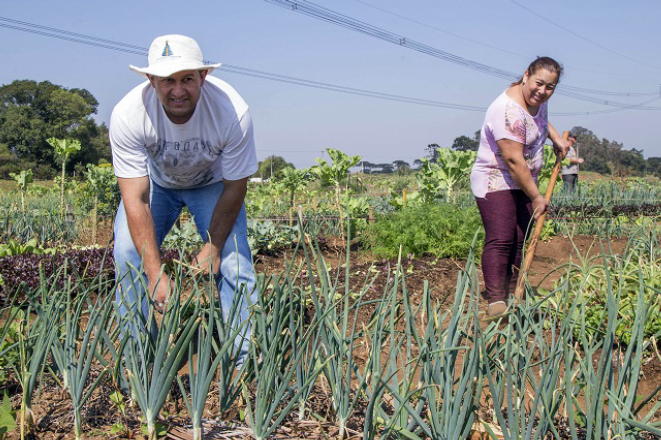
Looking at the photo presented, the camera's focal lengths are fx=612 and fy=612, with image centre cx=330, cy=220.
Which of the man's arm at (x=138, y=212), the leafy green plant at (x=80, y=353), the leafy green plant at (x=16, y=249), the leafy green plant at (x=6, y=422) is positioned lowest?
the leafy green plant at (x=16, y=249)

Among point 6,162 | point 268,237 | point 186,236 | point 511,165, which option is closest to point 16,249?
point 186,236

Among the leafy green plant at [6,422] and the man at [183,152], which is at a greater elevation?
the man at [183,152]

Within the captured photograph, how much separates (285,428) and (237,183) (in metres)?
1.15

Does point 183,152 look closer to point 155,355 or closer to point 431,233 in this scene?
point 155,355

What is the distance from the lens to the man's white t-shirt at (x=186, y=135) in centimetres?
241

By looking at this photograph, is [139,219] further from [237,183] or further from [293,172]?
[293,172]

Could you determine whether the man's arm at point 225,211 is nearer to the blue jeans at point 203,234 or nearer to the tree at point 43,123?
the blue jeans at point 203,234

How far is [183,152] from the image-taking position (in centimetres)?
252

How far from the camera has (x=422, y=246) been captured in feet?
18.7

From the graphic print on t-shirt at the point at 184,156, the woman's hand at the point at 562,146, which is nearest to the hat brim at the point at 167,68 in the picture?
the graphic print on t-shirt at the point at 184,156

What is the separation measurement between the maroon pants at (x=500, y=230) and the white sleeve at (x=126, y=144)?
199 cm

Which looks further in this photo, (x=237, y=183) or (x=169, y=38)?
(x=237, y=183)

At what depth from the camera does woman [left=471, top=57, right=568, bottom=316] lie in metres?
3.27

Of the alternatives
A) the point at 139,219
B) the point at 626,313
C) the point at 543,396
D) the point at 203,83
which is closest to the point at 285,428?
the point at 543,396
